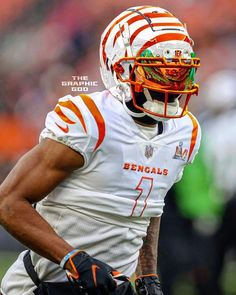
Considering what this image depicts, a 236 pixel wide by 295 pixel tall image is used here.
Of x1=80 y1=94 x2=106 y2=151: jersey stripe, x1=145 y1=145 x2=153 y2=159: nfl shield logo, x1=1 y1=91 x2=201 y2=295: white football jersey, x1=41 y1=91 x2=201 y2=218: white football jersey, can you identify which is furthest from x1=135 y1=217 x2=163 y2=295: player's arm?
x1=80 y1=94 x2=106 y2=151: jersey stripe

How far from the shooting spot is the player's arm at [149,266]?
3516 millimetres

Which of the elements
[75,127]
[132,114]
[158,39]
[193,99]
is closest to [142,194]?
[132,114]

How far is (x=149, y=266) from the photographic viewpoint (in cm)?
360

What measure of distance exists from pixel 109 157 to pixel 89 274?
431 mm

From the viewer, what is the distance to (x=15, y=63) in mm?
6359

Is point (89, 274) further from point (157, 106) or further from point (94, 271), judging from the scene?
point (157, 106)

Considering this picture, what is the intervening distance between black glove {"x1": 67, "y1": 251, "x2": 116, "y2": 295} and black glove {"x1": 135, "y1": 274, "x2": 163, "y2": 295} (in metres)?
0.54

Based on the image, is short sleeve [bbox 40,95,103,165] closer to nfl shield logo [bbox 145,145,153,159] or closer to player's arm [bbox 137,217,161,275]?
nfl shield logo [bbox 145,145,153,159]

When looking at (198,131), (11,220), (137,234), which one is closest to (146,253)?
(137,234)

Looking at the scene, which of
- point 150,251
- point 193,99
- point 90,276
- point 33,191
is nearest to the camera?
point 90,276

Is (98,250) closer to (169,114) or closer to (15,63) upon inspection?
(169,114)

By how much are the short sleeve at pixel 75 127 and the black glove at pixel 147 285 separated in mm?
650

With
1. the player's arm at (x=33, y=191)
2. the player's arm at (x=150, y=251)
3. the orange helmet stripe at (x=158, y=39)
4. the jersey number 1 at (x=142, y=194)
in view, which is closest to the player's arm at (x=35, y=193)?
the player's arm at (x=33, y=191)

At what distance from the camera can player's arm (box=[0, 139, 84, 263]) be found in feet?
10.0
